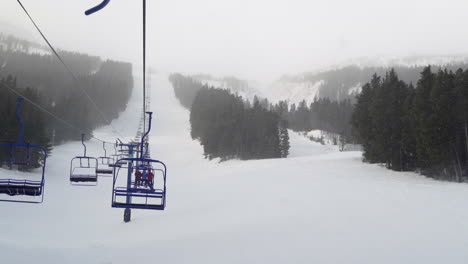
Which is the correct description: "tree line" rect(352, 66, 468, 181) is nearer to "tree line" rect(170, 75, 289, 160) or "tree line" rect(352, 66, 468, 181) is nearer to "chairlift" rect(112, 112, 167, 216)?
"chairlift" rect(112, 112, 167, 216)

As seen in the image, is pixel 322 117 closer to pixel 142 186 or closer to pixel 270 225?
pixel 270 225

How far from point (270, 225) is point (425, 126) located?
63.1ft

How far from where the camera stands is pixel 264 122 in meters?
62.3

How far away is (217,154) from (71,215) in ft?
116

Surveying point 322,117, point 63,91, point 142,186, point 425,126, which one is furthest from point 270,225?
point 322,117

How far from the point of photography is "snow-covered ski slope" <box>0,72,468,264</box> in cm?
1176

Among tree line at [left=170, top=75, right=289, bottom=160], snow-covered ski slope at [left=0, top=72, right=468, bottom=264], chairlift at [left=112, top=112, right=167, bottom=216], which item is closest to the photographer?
chairlift at [left=112, top=112, right=167, bottom=216]

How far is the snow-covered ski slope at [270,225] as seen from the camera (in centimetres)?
1176

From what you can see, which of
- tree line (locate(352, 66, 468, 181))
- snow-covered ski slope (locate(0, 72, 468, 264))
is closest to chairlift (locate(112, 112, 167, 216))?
snow-covered ski slope (locate(0, 72, 468, 264))

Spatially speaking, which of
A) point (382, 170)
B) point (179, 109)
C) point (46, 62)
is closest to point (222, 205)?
point (382, 170)

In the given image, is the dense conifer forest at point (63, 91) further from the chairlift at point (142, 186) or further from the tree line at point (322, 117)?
the tree line at point (322, 117)

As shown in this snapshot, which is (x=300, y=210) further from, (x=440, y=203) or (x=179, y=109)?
(x=179, y=109)

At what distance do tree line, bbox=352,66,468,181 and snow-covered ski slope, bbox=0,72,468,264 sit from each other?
6.68ft

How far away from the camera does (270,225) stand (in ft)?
49.2
